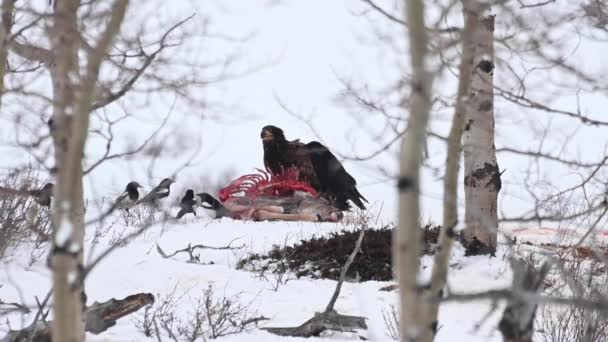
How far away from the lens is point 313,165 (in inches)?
427

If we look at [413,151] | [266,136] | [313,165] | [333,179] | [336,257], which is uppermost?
[266,136]

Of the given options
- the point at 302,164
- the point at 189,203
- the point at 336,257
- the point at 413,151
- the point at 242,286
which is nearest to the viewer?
the point at 413,151

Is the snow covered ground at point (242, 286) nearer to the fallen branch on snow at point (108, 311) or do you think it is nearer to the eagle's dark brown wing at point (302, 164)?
the fallen branch on snow at point (108, 311)

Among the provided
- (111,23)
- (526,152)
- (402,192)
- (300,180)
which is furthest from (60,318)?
(300,180)

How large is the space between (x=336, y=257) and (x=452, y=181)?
6002 mm

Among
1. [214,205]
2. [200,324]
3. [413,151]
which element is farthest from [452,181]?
[214,205]

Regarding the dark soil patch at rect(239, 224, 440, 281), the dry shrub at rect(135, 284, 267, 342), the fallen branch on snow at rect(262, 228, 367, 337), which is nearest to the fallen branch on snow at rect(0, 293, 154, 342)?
the dry shrub at rect(135, 284, 267, 342)

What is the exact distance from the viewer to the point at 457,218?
1700 mm

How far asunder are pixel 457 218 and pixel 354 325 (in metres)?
3.09

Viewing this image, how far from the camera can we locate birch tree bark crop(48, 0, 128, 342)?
1.38 meters

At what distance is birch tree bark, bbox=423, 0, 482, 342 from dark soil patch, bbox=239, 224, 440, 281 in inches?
211

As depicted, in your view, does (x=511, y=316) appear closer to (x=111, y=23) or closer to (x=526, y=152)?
(x=111, y=23)

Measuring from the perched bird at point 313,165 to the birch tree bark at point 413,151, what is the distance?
944 cm

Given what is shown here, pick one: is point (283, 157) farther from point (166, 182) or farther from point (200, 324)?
point (166, 182)
